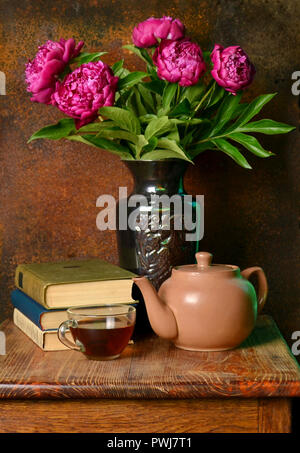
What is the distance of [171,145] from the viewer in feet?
3.53

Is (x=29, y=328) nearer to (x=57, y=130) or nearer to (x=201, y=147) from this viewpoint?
(x=57, y=130)

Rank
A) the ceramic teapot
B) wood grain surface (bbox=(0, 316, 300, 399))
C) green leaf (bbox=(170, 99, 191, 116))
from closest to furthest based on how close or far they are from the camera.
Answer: wood grain surface (bbox=(0, 316, 300, 399)) → the ceramic teapot → green leaf (bbox=(170, 99, 191, 116))

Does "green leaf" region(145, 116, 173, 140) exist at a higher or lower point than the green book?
higher

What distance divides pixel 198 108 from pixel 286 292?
1.60ft

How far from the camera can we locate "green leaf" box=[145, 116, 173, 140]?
1.05 m

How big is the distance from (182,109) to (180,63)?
0.25 feet

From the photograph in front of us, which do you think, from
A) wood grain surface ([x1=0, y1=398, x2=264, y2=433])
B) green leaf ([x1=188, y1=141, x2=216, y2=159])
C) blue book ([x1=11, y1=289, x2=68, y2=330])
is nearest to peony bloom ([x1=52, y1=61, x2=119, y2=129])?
green leaf ([x1=188, y1=141, x2=216, y2=159])

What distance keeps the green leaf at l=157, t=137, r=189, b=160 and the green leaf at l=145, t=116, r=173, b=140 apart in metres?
0.02

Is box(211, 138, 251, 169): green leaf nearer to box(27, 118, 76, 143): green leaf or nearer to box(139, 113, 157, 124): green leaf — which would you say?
box(139, 113, 157, 124): green leaf

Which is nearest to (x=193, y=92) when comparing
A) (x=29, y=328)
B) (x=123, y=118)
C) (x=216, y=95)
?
(x=216, y=95)

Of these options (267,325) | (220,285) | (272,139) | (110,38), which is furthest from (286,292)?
(110,38)

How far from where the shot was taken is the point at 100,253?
1.39 metres
